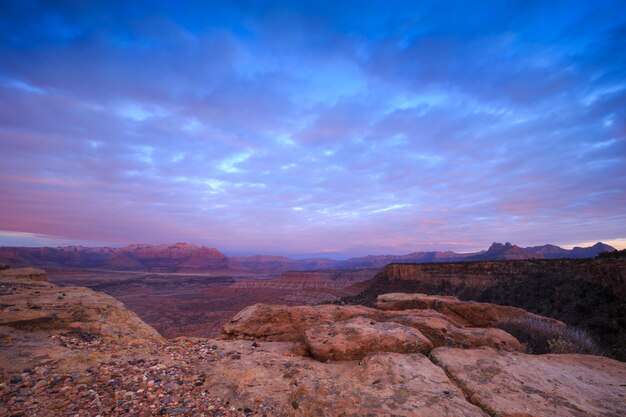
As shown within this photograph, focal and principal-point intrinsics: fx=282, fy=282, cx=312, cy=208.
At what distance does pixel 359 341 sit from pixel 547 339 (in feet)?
23.0

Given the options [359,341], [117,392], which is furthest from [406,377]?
[117,392]

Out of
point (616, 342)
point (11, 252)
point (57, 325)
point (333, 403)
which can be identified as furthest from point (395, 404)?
point (11, 252)

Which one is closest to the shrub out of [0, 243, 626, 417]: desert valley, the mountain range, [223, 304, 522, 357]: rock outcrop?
[0, 243, 626, 417]: desert valley

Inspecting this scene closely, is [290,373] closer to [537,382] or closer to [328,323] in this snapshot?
[328,323]

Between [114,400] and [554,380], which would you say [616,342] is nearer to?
[554,380]

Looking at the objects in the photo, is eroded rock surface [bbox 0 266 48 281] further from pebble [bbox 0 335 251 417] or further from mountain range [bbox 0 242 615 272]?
mountain range [bbox 0 242 615 272]

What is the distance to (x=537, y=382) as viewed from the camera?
4.51 meters

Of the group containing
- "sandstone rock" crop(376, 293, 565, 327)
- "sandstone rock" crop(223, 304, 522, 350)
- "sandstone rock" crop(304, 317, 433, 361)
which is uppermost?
"sandstone rock" crop(304, 317, 433, 361)

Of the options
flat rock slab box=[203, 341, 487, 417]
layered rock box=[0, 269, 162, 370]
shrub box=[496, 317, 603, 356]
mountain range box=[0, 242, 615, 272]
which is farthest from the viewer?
mountain range box=[0, 242, 615, 272]

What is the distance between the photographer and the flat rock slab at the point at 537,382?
3809 millimetres

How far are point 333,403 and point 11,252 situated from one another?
171m

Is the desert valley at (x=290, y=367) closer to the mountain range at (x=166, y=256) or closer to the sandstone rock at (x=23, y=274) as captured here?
the sandstone rock at (x=23, y=274)

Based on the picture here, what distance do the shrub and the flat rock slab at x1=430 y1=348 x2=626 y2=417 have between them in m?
1.79

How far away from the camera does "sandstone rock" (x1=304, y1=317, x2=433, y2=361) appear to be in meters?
5.47
